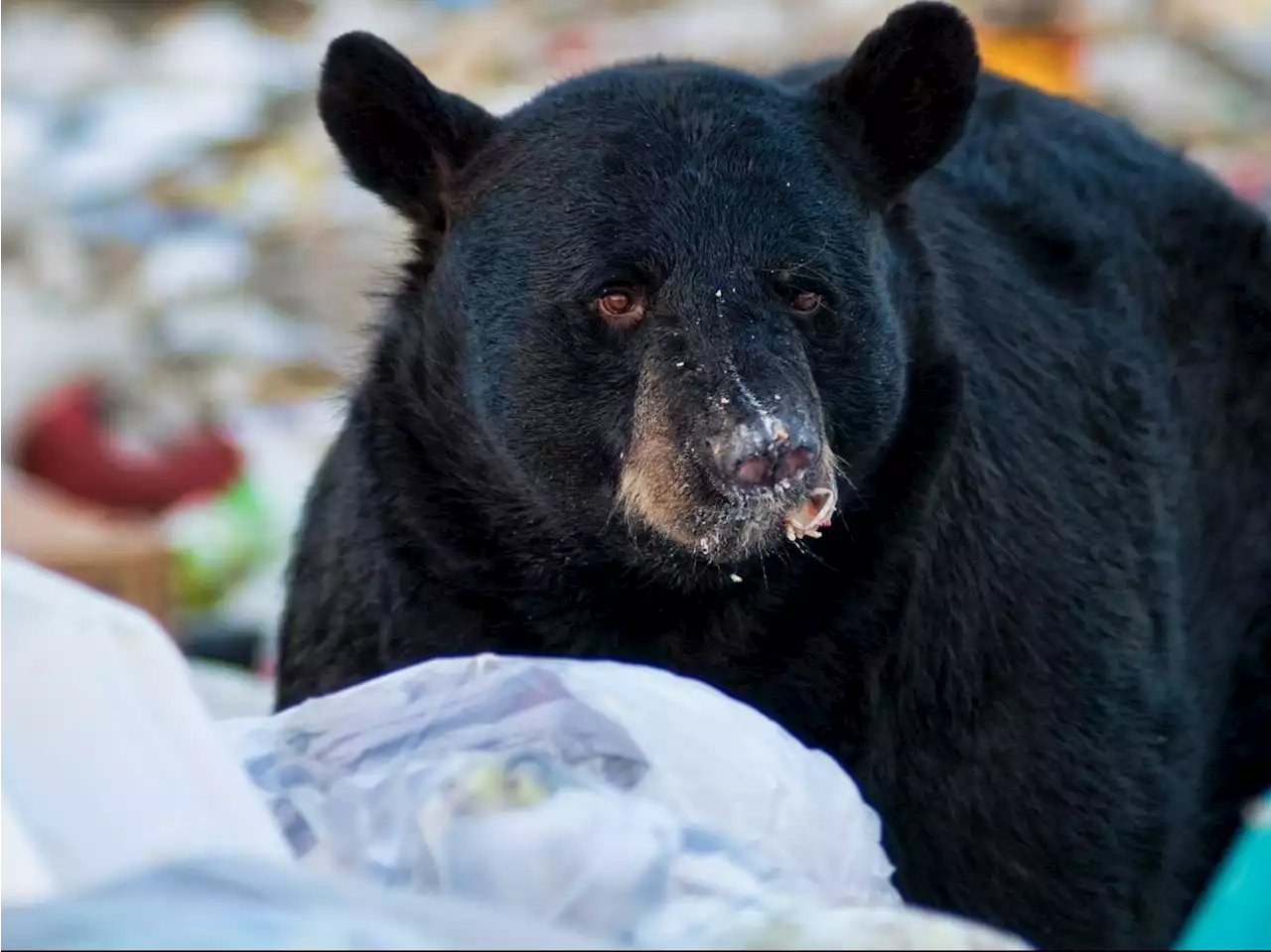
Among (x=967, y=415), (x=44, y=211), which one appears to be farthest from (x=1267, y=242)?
(x=44, y=211)

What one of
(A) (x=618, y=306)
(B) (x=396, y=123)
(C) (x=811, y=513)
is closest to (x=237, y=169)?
(B) (x=396, y=123)

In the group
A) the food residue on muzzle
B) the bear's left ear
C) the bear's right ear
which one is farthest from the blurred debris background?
the food residue on muzzle

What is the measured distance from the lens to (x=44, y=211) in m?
6.50

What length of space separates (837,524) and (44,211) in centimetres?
504

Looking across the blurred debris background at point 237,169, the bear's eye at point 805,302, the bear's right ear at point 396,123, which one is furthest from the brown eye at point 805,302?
the blurred debris background at point 237,169

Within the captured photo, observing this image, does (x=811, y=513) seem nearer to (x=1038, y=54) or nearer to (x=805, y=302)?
(x=805, y=302)

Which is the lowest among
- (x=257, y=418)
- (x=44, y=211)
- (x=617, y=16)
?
(x=257, y=418)

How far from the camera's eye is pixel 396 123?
2242 millimetres

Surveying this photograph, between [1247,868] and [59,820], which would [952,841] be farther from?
[59,820]

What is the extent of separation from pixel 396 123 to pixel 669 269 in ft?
1.52

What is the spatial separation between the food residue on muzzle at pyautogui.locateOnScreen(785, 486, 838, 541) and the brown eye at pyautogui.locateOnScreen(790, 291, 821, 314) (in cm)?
22

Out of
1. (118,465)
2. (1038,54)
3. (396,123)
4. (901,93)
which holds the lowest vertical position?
(118,465)

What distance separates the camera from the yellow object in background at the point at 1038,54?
638 centimetres

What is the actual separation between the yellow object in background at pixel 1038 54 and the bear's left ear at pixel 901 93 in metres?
4.18
